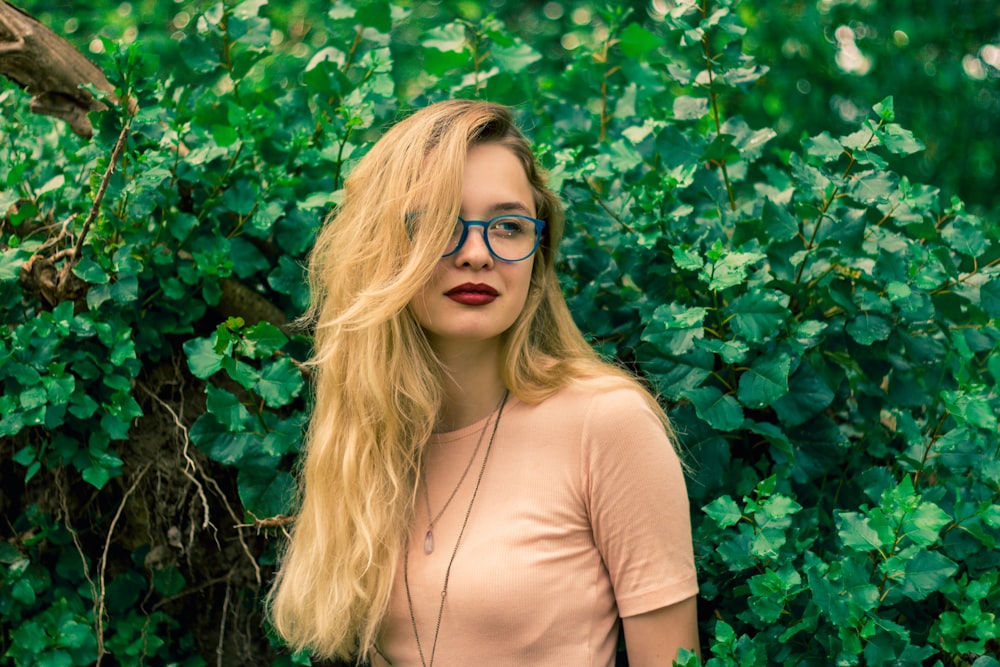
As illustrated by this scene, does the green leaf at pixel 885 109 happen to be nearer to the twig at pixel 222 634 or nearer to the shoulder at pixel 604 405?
the shoulder at pixel 604 405

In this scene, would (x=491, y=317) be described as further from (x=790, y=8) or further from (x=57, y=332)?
(x=790, y=8)

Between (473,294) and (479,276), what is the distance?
0.11 feet

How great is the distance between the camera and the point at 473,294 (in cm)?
163

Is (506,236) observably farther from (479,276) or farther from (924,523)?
(924,523)

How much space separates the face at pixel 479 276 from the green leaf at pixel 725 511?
0.47 metres

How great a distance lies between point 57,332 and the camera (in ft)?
5.90

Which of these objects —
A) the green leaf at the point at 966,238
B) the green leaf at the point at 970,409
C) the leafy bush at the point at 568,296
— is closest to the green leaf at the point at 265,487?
the leafy bush at the point at 568,296

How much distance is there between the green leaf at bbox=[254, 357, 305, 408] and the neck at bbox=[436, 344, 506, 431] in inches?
11.0

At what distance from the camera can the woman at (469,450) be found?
5.12 ft

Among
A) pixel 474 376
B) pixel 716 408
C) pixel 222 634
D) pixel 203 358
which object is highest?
pixel 203 358

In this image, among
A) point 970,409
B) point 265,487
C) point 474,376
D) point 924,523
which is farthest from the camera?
point 265,487

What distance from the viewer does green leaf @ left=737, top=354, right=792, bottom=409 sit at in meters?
1.70

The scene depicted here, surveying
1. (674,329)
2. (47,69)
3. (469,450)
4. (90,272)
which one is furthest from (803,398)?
(47,69)

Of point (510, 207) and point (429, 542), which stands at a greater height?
point (510, 207)
